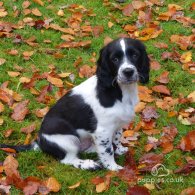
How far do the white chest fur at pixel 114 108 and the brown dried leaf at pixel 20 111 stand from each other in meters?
1.18

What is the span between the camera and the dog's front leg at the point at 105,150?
4.82 metres

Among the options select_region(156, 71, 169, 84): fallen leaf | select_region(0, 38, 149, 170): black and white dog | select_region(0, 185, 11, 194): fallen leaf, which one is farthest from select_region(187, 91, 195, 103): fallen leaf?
select_region(0, 185, 11, 194): fallen leaf

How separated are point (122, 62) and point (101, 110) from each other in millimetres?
533

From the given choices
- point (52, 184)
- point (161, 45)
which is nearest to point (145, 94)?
point (161, 45)

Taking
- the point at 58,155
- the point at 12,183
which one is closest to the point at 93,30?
the point at 58,155

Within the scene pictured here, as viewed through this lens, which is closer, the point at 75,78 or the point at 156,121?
the point at 156,121

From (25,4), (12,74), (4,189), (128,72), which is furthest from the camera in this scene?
(25,4)

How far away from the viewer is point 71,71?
22.1ft

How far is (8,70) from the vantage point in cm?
667

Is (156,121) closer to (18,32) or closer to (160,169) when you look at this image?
(160,169)

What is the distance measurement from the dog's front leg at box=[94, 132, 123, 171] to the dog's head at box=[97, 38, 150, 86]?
56cm

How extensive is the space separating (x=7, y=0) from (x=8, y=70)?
1.98 m

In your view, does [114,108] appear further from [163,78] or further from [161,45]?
[161,45]

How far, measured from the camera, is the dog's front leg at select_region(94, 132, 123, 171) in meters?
4.82
